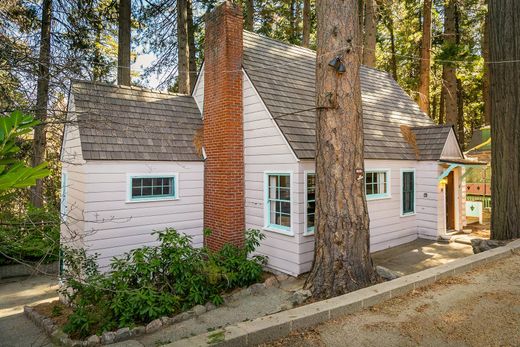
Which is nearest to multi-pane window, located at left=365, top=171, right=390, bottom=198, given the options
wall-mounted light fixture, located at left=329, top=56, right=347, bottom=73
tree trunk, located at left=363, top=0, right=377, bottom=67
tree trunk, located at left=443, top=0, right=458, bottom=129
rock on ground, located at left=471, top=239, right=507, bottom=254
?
rock on ground, located at left=471, top=239, right=507, bottom=254

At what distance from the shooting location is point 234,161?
8898 mm

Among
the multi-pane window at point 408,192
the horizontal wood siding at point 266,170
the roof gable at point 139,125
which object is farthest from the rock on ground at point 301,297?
the multi-pane window at point 408,192

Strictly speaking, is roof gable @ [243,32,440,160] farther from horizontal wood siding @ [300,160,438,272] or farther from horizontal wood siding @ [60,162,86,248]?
horizontal wood siding @ [60,162,86,248]

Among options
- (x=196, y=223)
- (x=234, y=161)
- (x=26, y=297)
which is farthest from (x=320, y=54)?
(x=26, y=297)

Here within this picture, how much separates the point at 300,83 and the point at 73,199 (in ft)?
22.9

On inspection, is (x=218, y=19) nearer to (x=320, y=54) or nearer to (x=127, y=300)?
(x=320, y=54)

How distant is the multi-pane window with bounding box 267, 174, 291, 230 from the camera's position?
8.05m

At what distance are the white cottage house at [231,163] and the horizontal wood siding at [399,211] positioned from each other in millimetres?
32

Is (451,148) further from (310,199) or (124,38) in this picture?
(124,38)

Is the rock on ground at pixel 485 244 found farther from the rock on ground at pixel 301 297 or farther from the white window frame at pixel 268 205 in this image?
the rock on ground at pixel 301 297

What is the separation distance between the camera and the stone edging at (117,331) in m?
5.52

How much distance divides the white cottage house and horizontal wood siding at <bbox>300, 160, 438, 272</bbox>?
0.10 feet

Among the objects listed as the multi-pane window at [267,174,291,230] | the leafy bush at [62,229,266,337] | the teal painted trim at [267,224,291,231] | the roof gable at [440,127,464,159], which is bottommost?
the leafy bush at [62,229,266,337]

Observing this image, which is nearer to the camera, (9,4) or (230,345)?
(230,345)
